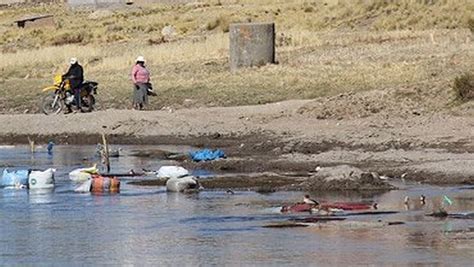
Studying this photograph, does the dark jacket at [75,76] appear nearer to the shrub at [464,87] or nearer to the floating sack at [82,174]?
A: the shrub at [464,87]

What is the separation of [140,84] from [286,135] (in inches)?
310

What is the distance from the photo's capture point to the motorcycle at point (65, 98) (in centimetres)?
3628

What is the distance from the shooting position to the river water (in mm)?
15156

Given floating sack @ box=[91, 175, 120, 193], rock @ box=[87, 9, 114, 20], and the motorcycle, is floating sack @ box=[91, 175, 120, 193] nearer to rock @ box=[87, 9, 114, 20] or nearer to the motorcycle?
the motorcycle

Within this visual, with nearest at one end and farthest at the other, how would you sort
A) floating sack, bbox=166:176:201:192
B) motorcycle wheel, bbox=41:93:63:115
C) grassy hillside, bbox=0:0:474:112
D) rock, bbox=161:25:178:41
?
1. floating sack, bbox=166:176:201:192
2. motorcycle wheel, bbox=41:93:63:115
3. grassy hillside, bbox=0:0:474:112
4. rock, bbox=161:25:178:41

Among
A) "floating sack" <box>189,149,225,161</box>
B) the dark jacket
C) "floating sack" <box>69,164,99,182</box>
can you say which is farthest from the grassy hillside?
"floating sack" <box>69,164,99,182</box>

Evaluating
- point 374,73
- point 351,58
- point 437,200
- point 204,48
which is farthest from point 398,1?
point 437,200

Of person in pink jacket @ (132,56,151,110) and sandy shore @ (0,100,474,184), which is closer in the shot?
sandy shore @ (0,100,474,184)

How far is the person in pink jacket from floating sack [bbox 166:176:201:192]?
1429 centimetres

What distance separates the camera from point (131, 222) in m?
18.3

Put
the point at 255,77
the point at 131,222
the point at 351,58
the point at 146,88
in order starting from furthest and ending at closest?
the point at 351,58
the point at 255,77
the point at 146,88
the point at 131,222

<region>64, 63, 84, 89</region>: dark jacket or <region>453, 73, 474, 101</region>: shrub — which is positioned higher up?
<region>64, 63, 84, 89</region>: dark jacket

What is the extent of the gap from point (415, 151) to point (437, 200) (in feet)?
19.0

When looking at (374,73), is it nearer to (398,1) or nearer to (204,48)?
(204,48)
